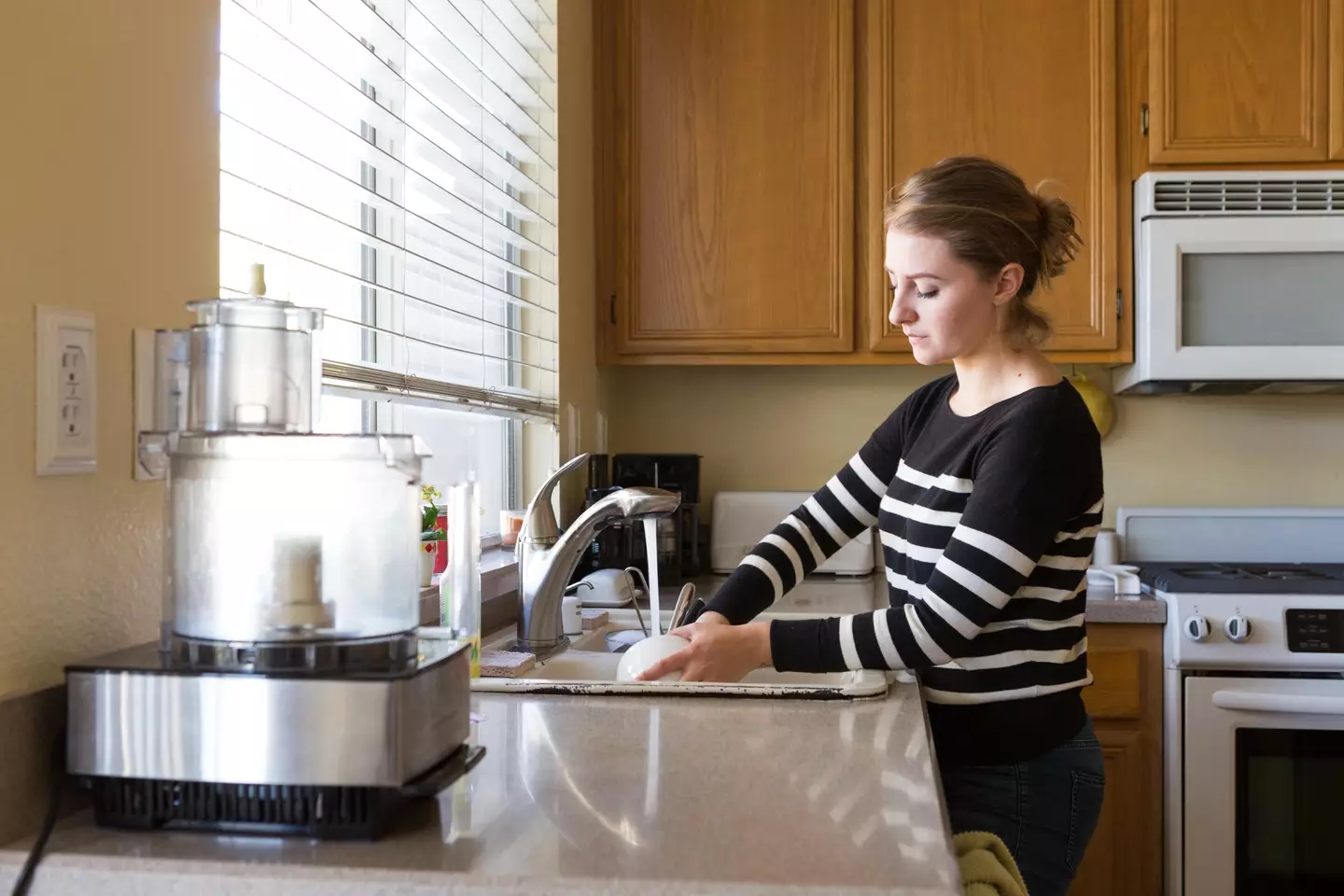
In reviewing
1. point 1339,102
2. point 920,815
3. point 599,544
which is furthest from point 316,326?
point 1339,102

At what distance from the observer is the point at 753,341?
8.93 ft

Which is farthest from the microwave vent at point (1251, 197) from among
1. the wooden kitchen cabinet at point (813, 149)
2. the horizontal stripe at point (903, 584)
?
the horizontal stripe at point (903, 584)

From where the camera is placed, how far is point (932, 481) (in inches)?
56.2

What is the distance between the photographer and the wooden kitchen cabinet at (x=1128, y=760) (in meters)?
2.32

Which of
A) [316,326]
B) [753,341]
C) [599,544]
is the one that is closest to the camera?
[316,326]

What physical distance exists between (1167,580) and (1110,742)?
33cm

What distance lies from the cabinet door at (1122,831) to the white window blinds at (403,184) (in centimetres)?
129

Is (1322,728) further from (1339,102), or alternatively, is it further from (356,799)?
(356,799)

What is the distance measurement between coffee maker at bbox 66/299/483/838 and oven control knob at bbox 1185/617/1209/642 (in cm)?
174

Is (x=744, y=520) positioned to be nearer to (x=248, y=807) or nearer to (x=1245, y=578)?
(x=1245, y=578)

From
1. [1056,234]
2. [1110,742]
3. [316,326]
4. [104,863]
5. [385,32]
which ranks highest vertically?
[385,32]

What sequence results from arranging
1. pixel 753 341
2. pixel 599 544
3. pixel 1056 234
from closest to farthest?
pixel 1056 234, pixel 599 544, pixel 753 341

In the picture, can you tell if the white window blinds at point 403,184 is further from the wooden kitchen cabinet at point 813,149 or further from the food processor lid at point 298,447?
the food processor lid at point 298,447

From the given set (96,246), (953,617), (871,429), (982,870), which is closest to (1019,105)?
A: (871,429)
